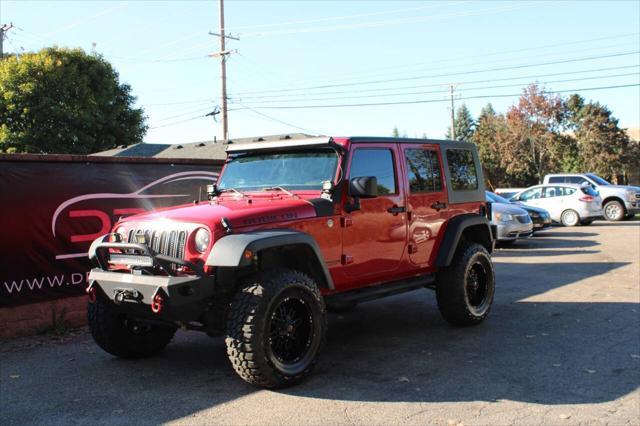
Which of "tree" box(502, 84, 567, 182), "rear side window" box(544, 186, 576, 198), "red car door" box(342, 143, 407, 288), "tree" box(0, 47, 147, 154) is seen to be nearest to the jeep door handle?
"red car door" box(342, 143, 407, 288)

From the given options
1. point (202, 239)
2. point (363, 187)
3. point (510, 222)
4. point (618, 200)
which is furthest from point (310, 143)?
point (618, 200)

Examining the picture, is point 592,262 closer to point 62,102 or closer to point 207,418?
point 207,418

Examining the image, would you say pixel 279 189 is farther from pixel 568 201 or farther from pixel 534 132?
pixel 534 132

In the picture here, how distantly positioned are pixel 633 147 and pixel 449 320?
49071 millimetres

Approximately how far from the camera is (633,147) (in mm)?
48344

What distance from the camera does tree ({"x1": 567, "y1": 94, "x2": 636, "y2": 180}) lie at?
4650cm

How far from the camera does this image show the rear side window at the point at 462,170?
6.95 metres

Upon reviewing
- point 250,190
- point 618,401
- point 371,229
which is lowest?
point 618,401

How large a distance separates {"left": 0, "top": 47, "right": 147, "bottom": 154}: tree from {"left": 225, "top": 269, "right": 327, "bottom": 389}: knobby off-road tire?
2950 cm

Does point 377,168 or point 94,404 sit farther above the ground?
point 377,168

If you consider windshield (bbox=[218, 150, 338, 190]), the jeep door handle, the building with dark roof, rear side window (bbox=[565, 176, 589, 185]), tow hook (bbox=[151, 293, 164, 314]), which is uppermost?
the building with dark roof

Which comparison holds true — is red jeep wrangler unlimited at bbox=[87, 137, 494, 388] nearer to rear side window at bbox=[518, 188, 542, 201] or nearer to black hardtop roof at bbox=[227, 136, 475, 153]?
black hardtop roof at bbox=[227, 136, 475, 153]

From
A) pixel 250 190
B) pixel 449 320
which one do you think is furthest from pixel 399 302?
pixel 250 190

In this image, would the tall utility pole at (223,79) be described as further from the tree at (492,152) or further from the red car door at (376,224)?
the tree at (492,152)
